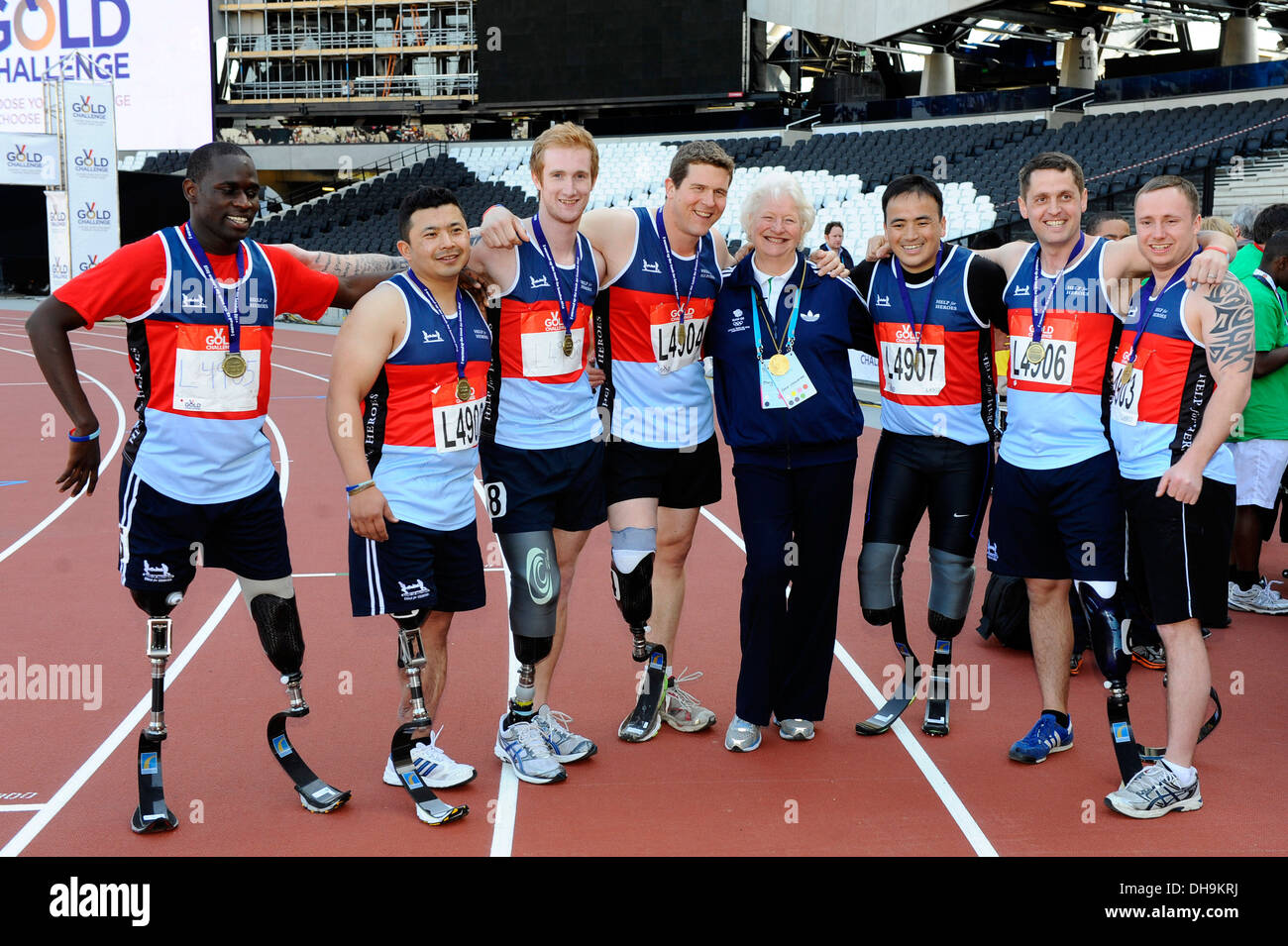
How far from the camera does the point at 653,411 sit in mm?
4336

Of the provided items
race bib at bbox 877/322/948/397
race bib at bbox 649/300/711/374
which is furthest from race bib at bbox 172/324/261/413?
race bib at bbox 877/322/948/397

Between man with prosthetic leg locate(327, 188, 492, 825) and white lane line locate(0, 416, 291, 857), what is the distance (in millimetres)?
1120

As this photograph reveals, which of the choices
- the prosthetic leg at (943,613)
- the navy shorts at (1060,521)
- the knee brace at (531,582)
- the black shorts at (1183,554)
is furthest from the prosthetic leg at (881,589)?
the knee brace at (531,582)

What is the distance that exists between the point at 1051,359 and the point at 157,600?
3.09 meters

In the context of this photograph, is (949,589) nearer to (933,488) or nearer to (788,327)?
(933,488)

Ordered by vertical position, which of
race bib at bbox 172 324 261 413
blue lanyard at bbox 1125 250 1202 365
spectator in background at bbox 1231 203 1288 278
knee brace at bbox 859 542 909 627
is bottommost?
knee brace at bbox 859 542 909 627

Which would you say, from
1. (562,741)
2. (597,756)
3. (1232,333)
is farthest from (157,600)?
(1232,333)

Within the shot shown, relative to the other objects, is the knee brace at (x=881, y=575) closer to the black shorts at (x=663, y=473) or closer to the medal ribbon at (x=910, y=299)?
the black shorts at (x=663, y=473)

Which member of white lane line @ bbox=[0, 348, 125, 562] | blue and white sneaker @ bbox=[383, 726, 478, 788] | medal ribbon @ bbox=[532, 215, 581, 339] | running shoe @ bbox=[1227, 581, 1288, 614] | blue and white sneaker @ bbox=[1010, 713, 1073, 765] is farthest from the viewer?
white lane line @ bbox=[0, 348, 125, 562]

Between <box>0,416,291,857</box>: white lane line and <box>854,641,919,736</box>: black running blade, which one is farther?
<box>854,641,919,736</box>: black running blade


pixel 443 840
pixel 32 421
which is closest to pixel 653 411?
pixel 443 840

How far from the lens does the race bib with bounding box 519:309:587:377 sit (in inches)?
160

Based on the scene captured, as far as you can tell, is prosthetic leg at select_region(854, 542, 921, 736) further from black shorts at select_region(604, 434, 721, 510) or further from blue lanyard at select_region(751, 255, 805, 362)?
blue lanyard at select_region(751, 255, 805, 362)

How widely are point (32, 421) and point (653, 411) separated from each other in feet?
38.3
